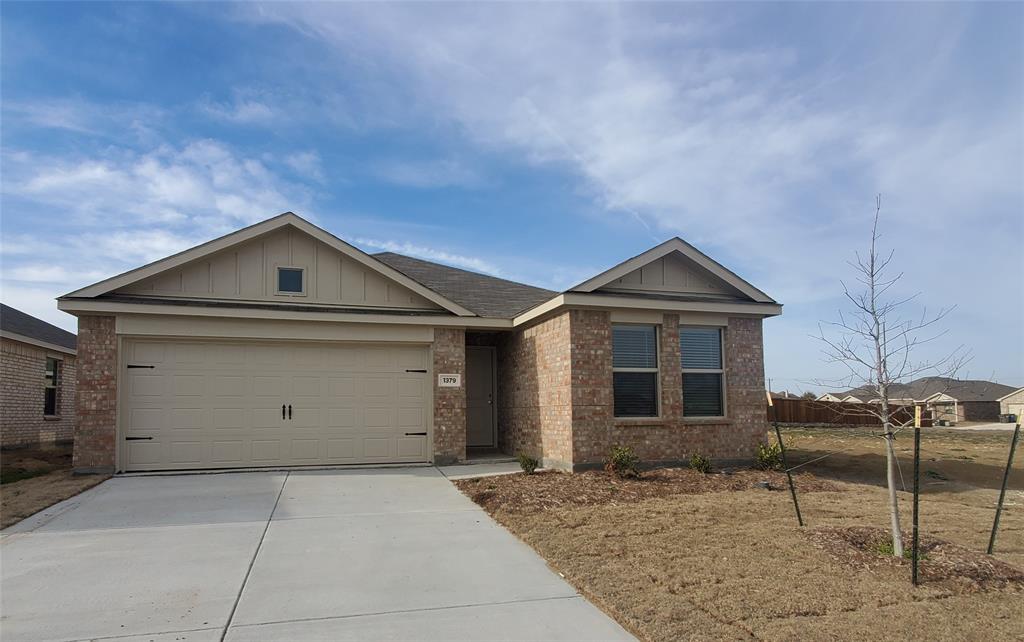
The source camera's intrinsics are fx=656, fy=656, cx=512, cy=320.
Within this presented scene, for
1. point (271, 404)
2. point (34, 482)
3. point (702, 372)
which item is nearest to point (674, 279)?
point (702, 372)

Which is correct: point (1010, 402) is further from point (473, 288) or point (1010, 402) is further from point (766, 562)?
point (766, 562)

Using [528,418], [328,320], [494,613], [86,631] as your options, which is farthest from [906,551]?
[328,320]

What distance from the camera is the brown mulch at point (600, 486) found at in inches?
336

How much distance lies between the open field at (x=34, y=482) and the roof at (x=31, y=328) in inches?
124

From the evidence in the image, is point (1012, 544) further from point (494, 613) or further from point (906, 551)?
point (494, 613)

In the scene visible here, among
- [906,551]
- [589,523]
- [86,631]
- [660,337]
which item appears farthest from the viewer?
[660,337]

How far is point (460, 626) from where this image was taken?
451 cm

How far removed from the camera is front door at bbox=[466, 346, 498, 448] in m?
14.8

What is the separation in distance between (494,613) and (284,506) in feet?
15.1

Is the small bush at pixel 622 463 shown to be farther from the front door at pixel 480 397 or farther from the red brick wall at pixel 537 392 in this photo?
the front door at pixel 480 397

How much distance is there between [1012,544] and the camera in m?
6.60

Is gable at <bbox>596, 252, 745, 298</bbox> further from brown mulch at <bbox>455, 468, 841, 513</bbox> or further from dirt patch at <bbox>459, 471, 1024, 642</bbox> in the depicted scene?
dirt patch at <bbox>459, 471, 1024, 642</bbox>

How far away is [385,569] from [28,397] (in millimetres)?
15963

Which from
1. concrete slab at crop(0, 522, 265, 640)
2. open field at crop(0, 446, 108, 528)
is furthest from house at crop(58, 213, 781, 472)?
concrete slab at crop(0, 522, 265, 640)
